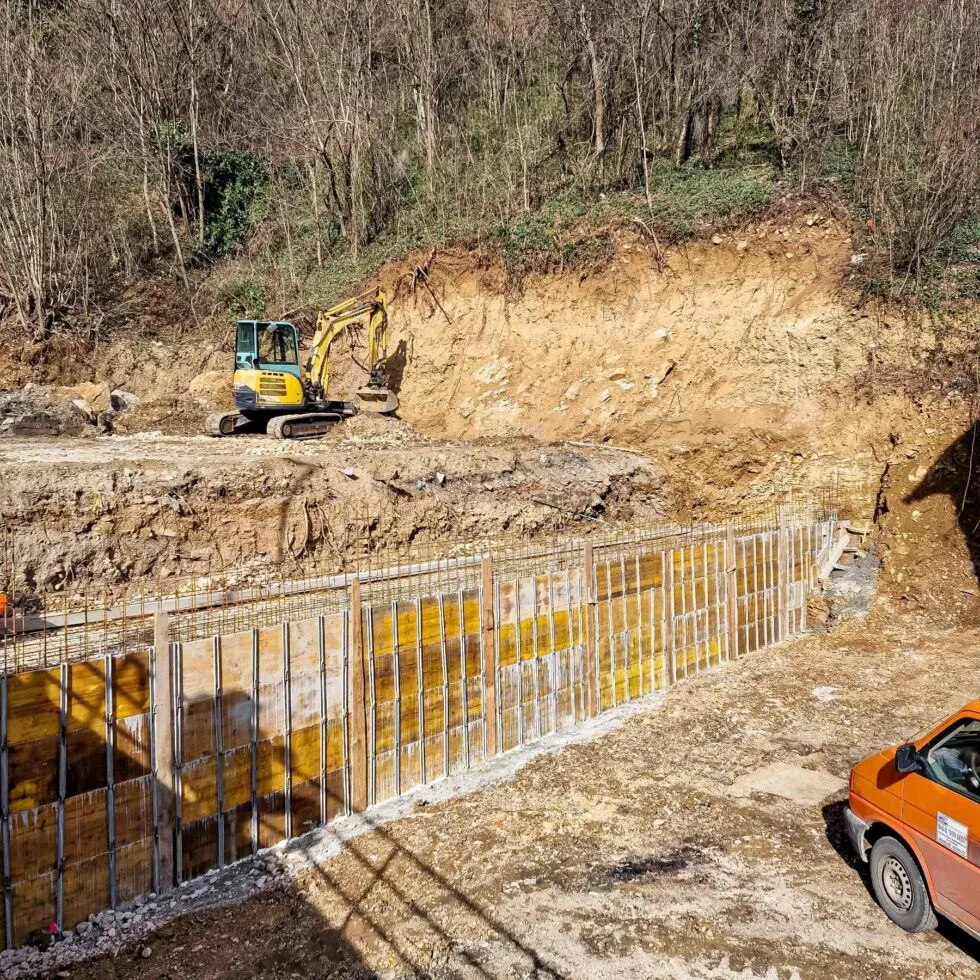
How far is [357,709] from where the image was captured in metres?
6.98

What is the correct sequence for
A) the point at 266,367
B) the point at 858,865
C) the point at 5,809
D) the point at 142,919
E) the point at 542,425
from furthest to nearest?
the point at 542,425
the point at 266,367
the point at 858,865
the point at 142,919
the point at 5,809

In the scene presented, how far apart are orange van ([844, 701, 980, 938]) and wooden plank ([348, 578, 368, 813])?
445 cm

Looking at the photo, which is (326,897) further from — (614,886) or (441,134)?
(441,134)

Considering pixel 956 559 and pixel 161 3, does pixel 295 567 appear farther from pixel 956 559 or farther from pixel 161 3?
pixel 161 3

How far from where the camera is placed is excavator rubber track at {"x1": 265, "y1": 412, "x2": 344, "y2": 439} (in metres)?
18.1

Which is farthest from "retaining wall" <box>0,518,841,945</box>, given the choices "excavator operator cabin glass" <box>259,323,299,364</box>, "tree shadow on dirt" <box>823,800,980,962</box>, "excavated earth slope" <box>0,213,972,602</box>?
"excavator operator cabin glass" <box>259,323,299,364</box>

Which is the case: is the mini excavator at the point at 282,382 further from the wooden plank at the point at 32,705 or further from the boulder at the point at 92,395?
the wooden plank at the point at 32,705

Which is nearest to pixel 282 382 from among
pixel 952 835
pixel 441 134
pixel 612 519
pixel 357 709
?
pixel 612 519

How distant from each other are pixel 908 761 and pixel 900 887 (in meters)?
1.13

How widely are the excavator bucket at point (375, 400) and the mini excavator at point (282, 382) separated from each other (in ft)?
0.81

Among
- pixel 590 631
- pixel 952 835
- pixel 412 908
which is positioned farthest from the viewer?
pixel 590 631

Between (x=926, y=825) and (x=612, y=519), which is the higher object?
(x=612, y=519)

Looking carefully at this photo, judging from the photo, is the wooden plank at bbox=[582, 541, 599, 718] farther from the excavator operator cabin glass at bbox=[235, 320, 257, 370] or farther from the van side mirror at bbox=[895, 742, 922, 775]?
the excavator operator cabin glass at bbox=[235, 320, 257, 370]

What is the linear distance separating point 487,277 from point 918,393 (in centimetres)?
1313
